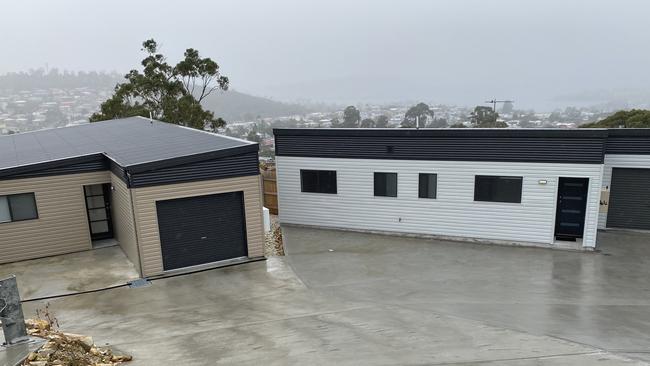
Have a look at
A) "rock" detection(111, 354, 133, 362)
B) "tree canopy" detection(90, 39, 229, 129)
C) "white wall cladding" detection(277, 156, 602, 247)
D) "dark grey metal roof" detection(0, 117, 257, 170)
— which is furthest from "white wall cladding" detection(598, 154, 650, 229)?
"tree canopy" detection(90, 39, 229, 129)

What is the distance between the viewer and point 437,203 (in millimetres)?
15789

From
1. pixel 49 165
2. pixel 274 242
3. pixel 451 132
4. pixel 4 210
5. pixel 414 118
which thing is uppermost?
pixel 414 118

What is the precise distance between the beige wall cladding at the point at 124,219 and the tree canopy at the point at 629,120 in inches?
969

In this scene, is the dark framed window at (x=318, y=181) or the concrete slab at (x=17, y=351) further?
the dark framed window at (x=318, y=181)

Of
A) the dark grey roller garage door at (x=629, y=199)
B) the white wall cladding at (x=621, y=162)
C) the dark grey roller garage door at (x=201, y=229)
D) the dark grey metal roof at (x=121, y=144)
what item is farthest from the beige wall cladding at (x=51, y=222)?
the dark grey roller garage door at (x=629, y=199)

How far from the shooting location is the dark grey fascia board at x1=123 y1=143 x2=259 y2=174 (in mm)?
12044

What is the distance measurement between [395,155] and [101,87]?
137448mm

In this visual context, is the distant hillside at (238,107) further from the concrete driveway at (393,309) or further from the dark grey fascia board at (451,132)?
the concrete driveway at (393,309)

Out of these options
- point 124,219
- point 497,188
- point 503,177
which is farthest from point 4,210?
point 503,177

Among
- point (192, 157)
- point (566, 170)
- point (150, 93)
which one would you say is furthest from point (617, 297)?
point (150, 93)

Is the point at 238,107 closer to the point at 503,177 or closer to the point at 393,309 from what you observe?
the point at 503,177

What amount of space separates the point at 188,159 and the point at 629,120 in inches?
1053

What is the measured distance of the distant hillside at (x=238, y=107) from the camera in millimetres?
92406

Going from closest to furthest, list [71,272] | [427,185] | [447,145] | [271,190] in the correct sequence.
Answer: [71,272], [447,145], [427,185], [271,190]
